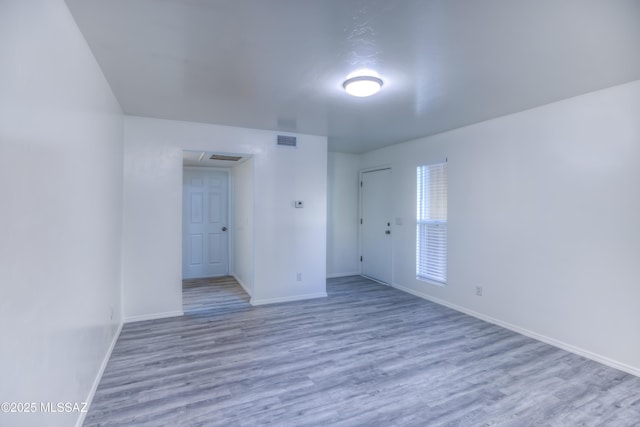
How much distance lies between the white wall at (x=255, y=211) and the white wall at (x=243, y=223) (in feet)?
0.99

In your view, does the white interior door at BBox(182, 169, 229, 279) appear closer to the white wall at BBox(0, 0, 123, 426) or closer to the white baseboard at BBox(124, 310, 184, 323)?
the white baseboard at BBox(124, 310, 184, 323)

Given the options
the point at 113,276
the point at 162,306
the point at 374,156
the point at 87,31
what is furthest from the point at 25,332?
the point at 374,156

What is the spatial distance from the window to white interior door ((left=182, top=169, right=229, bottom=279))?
3803 mm

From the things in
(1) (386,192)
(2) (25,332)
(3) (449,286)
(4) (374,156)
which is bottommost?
(3) (449,286)

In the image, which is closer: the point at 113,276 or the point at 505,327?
the point at 113,276

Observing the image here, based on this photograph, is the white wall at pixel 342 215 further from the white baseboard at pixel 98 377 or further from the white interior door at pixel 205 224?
the white baseboard at pixel 98 377

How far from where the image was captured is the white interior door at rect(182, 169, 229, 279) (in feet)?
20.0

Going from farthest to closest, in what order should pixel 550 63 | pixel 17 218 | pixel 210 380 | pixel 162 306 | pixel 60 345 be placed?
1. pixel 162 306
2. pixel 210 380
3. pixel 550 63
4. pixel 60 345
5. pixel 17 218

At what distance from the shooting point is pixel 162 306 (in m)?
4.00

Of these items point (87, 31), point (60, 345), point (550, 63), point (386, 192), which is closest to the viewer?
point (60, 345)

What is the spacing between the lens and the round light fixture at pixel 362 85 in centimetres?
262

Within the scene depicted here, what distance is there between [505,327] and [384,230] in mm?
2544

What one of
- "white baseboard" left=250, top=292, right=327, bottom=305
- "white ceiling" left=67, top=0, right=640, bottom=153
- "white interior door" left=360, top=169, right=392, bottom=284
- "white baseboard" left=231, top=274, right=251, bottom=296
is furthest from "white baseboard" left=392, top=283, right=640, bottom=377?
"white baseboard" left=231, top=274, right=251, bottom=296

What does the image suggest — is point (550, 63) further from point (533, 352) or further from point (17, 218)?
point (17, 218)
